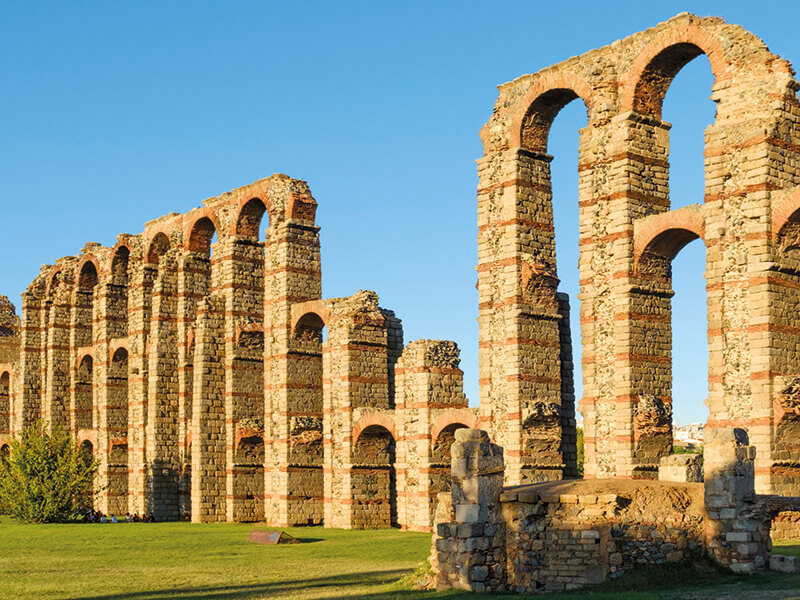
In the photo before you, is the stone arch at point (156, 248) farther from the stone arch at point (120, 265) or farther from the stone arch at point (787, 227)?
the stone arch at point (787, 227)

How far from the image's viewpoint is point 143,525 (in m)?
38.0

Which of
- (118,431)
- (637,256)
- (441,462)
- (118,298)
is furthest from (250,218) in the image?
(637,256)

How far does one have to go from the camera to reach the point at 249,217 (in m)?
39.6

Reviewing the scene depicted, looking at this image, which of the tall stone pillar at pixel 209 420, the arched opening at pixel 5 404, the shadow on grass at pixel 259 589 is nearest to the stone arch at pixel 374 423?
the tall stone pillar at pixel 209 420

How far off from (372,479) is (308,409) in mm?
4159

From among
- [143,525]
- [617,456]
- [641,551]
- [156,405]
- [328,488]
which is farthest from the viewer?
[156,405]

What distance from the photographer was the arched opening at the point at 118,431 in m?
46.3

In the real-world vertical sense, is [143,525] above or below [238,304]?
below

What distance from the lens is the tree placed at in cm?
4103

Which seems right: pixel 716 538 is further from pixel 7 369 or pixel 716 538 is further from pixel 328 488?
pixel 7 369

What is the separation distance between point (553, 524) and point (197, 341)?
2481cm

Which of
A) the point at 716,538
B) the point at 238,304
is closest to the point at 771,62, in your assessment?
the point at 716,538

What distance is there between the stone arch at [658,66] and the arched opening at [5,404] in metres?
41.4

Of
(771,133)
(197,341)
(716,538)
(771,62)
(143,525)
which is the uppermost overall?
(771,62)
